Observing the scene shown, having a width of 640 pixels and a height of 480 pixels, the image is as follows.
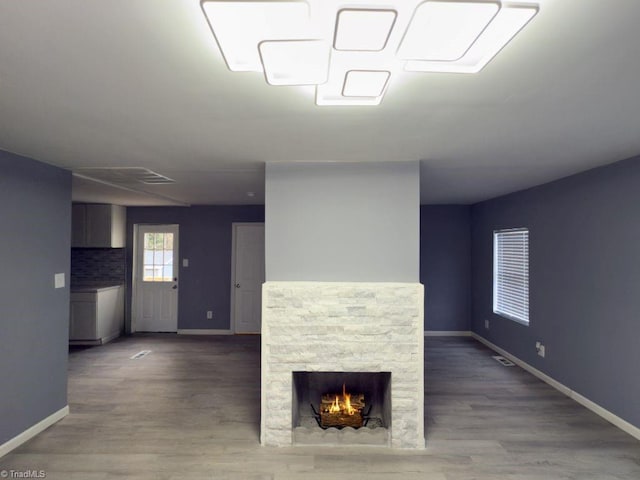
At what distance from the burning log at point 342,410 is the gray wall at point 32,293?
2342mm

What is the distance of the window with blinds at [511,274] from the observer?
4.79 metres

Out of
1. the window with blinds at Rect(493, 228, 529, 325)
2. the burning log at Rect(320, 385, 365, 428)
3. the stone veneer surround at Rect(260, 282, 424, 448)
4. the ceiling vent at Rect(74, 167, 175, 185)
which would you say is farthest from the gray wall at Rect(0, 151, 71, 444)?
the window with blinds at Rect(493, 228, 529, 325)

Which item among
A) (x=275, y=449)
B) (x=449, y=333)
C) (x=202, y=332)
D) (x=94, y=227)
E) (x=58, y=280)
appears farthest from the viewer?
(x=202, y=332)

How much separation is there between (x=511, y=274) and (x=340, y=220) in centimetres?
335

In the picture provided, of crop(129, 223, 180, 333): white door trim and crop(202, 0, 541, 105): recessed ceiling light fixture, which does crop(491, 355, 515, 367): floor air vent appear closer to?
crop(202, 0, 541, 105): recessed ceiling light fixture

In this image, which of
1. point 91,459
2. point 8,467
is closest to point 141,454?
point 91,459

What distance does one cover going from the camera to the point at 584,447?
9.29 feet

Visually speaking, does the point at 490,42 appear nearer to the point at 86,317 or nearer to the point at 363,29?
the point at 363,29

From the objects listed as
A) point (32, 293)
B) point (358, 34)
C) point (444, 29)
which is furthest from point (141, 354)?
point (444, 29)

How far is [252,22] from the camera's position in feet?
3.50

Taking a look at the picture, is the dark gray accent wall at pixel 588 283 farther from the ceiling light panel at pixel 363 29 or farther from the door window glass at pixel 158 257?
the door window glass at pixel 158 257

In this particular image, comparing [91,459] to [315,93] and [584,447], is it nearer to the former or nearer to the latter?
[315,93]

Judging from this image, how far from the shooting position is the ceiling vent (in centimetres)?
338

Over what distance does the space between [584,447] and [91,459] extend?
3.69m
